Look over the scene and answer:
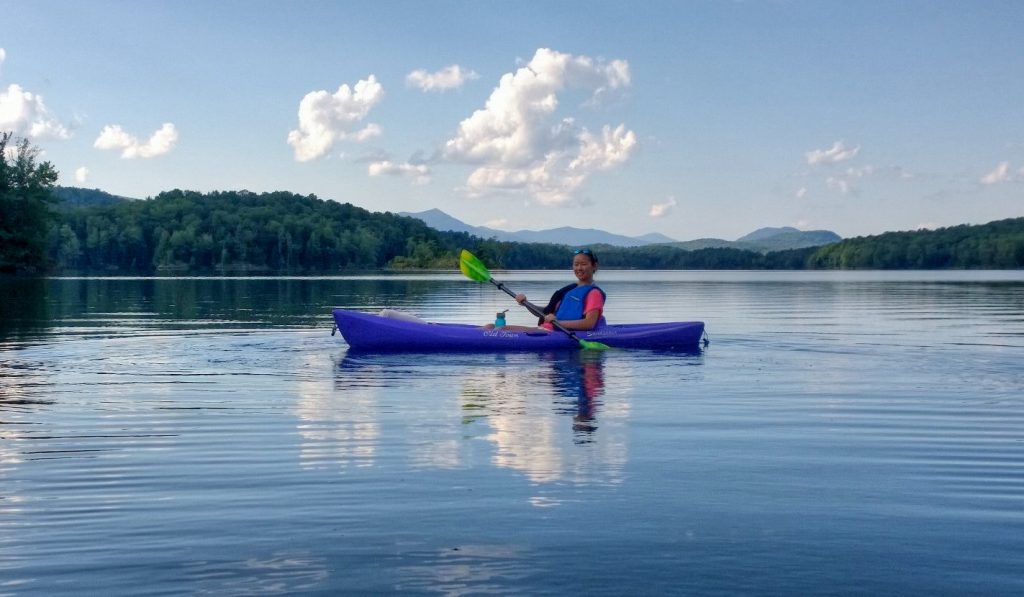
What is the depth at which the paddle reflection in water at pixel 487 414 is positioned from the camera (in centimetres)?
711

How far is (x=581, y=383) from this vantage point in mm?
12117

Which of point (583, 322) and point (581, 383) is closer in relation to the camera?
point (581, 383)

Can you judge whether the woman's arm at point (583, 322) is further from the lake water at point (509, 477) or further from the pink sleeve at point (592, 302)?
the lake water at point (509, 477)

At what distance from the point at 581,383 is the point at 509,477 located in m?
5.76

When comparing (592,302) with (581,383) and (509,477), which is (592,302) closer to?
(581,383)

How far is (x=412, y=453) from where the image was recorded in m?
7.36

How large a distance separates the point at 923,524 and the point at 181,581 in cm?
379

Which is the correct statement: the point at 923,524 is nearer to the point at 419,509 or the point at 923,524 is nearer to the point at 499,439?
the point at 419,509

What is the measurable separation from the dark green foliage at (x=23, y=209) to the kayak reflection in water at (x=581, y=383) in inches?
2610

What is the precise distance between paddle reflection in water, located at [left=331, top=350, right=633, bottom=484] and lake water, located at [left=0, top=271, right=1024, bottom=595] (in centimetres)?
5

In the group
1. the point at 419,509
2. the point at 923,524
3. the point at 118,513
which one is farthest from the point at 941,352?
the point at 118,513

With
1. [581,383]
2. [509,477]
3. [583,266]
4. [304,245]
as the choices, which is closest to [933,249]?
[304,245]

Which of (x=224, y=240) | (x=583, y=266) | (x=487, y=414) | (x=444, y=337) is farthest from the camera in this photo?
(x=224, y=240)

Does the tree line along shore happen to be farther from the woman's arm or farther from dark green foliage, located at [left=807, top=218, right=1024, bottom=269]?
the woman's arm
